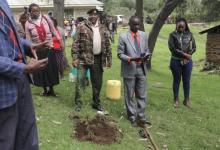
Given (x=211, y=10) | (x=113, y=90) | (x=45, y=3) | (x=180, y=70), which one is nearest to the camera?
(x=180, y=70)

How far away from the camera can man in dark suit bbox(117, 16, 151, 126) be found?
8.04 metres

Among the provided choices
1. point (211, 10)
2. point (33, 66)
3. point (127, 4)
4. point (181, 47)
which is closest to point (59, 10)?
point (181, 47)

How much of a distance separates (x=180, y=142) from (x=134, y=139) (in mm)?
851

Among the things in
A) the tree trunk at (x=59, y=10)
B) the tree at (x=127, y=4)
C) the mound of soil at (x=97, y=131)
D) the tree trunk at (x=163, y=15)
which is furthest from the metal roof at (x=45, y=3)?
the mound of soil at (x=97, y=131)

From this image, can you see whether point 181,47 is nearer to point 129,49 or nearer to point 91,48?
point 129,49

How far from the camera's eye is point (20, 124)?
3535 millimetres

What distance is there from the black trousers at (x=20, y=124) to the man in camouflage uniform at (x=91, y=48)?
4693 millimetres

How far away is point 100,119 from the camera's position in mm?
7715

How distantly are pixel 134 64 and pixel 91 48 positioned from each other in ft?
2.82

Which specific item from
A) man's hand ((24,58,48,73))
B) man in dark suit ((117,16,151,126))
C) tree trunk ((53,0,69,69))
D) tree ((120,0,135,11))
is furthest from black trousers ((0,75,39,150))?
tree ((120,0,135,11))

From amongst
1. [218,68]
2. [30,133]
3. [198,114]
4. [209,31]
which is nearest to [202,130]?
[198,114]

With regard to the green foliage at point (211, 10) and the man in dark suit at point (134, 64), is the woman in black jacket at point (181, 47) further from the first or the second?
the green foliage at point (211, 10)

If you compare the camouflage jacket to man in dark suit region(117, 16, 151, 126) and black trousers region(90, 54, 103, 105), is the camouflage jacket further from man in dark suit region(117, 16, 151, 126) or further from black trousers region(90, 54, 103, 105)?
man in dark suit region(117, 16, 151, 126)

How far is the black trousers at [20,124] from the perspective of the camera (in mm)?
3336
